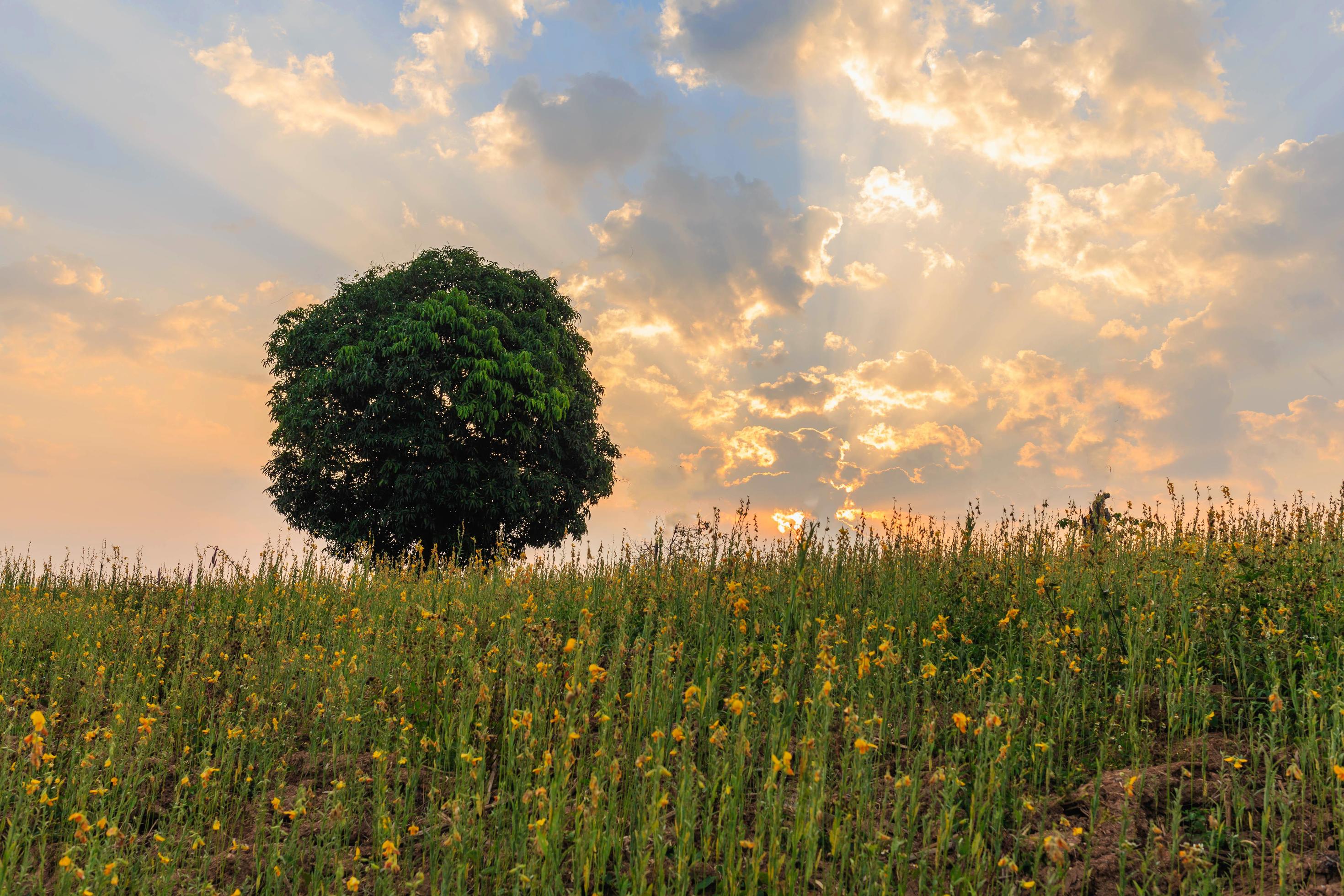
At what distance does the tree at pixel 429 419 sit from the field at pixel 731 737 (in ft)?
44.9

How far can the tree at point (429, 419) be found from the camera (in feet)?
70.8

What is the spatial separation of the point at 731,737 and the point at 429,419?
18.9 m

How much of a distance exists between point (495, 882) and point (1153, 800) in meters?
3.52

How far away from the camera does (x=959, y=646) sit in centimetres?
612

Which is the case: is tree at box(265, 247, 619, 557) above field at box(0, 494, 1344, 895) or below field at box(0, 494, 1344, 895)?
above

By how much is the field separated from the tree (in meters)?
13.7

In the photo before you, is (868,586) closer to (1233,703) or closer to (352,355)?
(1233,703)

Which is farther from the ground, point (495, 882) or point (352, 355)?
point (352, 355)

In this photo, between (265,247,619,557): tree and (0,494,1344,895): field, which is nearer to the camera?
(0,494,1344,895): field

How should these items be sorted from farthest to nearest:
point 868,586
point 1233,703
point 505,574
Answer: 1. point 505,574
2. point 868,586
3. point 1233,703

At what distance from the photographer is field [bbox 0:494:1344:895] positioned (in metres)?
3.76

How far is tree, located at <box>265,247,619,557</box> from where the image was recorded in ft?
70.8

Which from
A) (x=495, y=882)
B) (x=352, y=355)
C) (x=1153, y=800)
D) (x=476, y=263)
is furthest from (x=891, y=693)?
(x=476, y=263)

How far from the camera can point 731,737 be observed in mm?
4680
